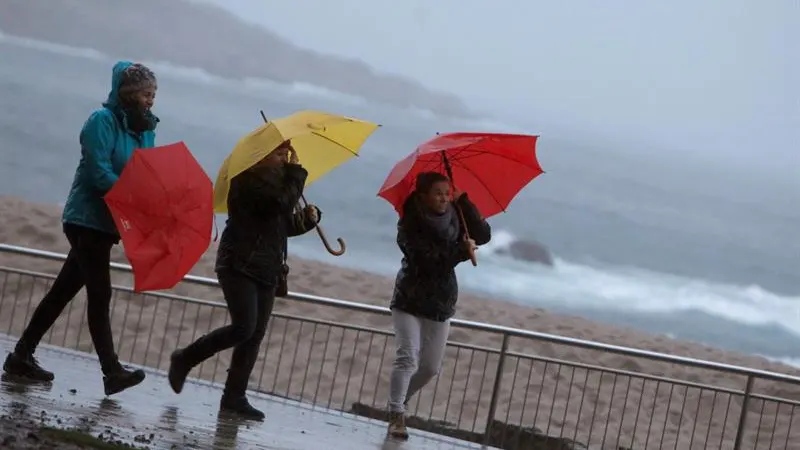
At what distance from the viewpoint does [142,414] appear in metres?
8.12

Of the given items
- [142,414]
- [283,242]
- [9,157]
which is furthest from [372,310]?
[9,157]

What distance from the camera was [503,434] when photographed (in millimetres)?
11461

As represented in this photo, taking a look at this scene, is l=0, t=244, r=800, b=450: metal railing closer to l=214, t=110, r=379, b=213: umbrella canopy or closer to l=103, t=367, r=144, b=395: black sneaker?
l=214, t=110, r=379, b=213: umbrella canopy

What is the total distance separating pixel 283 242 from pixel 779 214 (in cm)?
5004

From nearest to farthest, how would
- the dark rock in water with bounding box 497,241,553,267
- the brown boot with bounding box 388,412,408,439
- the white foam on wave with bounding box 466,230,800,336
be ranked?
the brown boot with bounding box 388,412,408,439
the white foam on wave with bounding box 466,230,800,336
the dark rock in water with bounding box 497,241,553,267

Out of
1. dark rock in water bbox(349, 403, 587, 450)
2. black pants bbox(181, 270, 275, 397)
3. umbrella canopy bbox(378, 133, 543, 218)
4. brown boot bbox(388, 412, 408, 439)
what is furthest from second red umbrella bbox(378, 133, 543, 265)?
dark rock in water bbox(349, 403, 587, 450)

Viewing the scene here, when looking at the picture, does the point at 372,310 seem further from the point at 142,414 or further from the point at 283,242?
the point at 142,414

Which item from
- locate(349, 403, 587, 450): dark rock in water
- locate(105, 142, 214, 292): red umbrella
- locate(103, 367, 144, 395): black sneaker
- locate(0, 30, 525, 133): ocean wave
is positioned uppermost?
locate(0, 30, 525, 133): ocean wave

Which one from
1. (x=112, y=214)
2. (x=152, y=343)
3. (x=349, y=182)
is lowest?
(x=152, y=343)

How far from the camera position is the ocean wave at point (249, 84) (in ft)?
177

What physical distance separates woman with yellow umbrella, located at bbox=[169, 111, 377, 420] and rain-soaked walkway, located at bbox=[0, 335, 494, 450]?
0.35m

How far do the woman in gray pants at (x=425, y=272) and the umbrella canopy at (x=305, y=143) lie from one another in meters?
0.47

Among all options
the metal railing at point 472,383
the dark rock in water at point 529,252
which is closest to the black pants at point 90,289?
the metal railing at point 472,383

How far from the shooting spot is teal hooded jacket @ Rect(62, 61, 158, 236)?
809 centimetres
